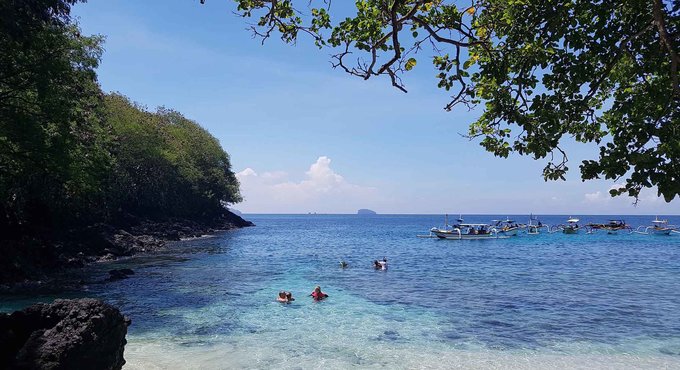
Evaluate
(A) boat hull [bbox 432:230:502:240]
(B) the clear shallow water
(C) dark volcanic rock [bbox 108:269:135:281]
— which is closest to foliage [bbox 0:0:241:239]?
(C) dark volcanic rock [bbox 108:269:135:281]

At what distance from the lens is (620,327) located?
52.5 ft

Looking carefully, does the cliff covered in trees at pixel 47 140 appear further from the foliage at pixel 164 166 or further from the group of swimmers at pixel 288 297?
the group of swimmers at pixel 288 297

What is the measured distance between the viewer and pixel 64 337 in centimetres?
825

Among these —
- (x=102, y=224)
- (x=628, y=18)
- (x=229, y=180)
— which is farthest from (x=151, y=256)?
(x=229, y=180)

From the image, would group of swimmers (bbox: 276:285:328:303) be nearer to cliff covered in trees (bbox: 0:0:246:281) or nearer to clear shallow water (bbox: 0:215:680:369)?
clear shallow water (bbox: 0:215:680:369)

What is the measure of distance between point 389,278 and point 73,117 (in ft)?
67.7

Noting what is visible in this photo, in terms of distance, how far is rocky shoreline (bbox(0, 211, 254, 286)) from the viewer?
22.3m

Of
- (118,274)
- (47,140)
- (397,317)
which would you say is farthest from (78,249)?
(397,317)

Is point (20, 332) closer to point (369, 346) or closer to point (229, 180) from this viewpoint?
A: point (369, 346)

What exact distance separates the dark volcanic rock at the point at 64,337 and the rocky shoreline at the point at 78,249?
14.4 metres

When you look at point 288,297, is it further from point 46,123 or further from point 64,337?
point 46,123

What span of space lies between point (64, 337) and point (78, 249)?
2821cm

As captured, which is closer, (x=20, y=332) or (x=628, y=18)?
(x=628, y=18)

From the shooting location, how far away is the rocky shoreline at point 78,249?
22.3m
